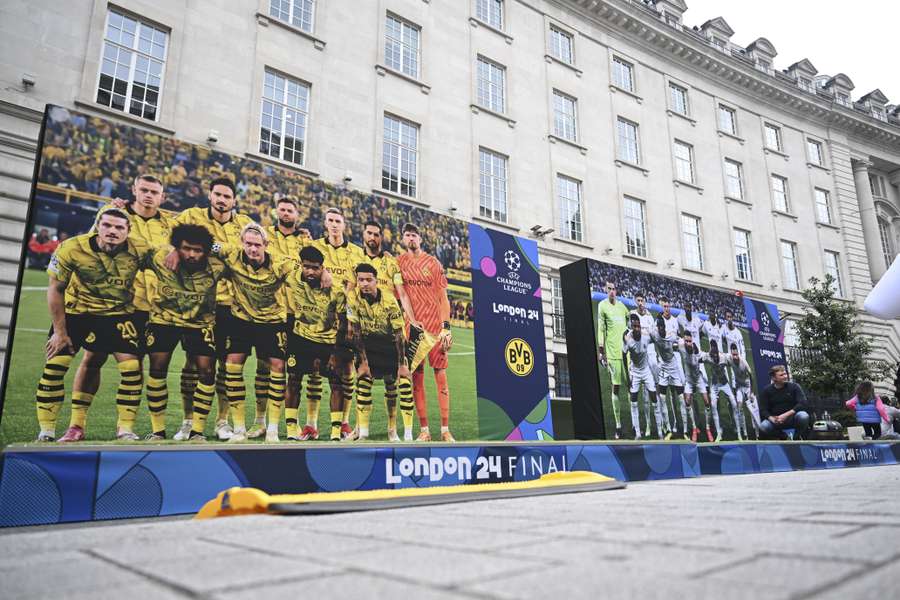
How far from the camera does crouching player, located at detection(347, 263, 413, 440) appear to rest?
10.2 metres

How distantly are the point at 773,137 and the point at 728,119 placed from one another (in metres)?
3.67

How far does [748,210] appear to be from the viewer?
91.2ft

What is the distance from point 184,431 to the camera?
8.62 meters

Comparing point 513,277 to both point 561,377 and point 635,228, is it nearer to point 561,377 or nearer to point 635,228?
point 561,377

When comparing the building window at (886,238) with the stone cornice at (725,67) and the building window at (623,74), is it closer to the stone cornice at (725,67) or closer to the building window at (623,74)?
the stone cornice at (725,67)

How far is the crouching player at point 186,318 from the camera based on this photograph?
26.9 ft

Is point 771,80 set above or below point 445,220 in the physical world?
above

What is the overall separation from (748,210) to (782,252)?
307 centimetres

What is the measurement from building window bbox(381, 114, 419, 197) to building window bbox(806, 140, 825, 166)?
25.2 metres

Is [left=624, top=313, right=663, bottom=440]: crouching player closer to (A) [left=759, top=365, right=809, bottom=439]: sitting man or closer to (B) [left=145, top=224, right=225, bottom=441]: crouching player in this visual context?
(A) [left=759, top=365, right=809, bottom=439]: sitting man

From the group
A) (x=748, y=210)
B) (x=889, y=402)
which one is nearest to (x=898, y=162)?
(x=748, y=210)

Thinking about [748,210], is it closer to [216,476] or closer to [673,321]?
[673,321]

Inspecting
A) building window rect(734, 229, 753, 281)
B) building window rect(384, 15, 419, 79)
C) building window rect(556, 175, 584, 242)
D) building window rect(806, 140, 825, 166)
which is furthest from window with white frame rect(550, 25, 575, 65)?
building window rect(806, 140, 825, 166)

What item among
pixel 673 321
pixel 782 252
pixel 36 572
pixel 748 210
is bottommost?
pixel 36 572
